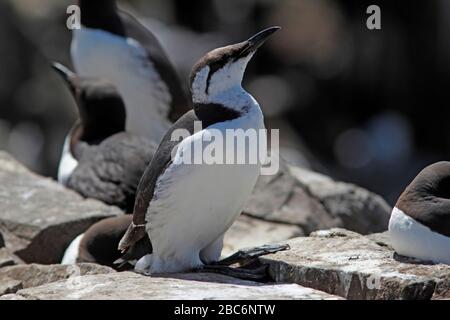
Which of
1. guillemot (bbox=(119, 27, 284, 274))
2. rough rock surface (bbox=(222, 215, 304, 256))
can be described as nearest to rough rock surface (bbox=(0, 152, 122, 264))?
rough rock surface (bbox=(222, 215, 304, 256))

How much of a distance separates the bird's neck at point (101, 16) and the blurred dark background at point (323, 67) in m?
7.69

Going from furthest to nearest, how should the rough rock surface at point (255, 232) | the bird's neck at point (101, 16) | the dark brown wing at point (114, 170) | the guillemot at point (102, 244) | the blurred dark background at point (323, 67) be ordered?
the blurred dark background at point (323, 67) → the bird's neck at point (101, 16) → the dark brown wing at point (114, 170) → the rough rock surface at point (255, 232) → the guillemot at point (102, 244)

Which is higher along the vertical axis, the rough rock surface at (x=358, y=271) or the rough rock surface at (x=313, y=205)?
the rough rock surface at (x=358, y=271)

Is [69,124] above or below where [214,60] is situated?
below

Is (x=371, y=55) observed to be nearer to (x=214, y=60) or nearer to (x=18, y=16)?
(x=18, y=16)

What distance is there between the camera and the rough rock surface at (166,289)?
6.93 metres

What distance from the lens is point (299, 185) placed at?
37.1ft

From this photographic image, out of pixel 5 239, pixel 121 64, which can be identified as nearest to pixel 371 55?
pixel 121 64

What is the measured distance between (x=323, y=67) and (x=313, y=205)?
12.1m

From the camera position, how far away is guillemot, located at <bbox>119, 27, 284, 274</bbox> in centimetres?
735

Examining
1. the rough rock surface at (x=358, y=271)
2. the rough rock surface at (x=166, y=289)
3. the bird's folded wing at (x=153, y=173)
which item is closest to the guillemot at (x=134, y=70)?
the bird's folded wing at (x=153, y=173)

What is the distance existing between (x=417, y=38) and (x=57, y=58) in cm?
666

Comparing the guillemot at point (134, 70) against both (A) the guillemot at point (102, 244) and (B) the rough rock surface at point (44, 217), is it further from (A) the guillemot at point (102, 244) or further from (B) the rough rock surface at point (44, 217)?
(A) the guillemot at point (102, 244)

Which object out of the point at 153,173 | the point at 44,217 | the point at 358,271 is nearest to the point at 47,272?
the point at 153,173
